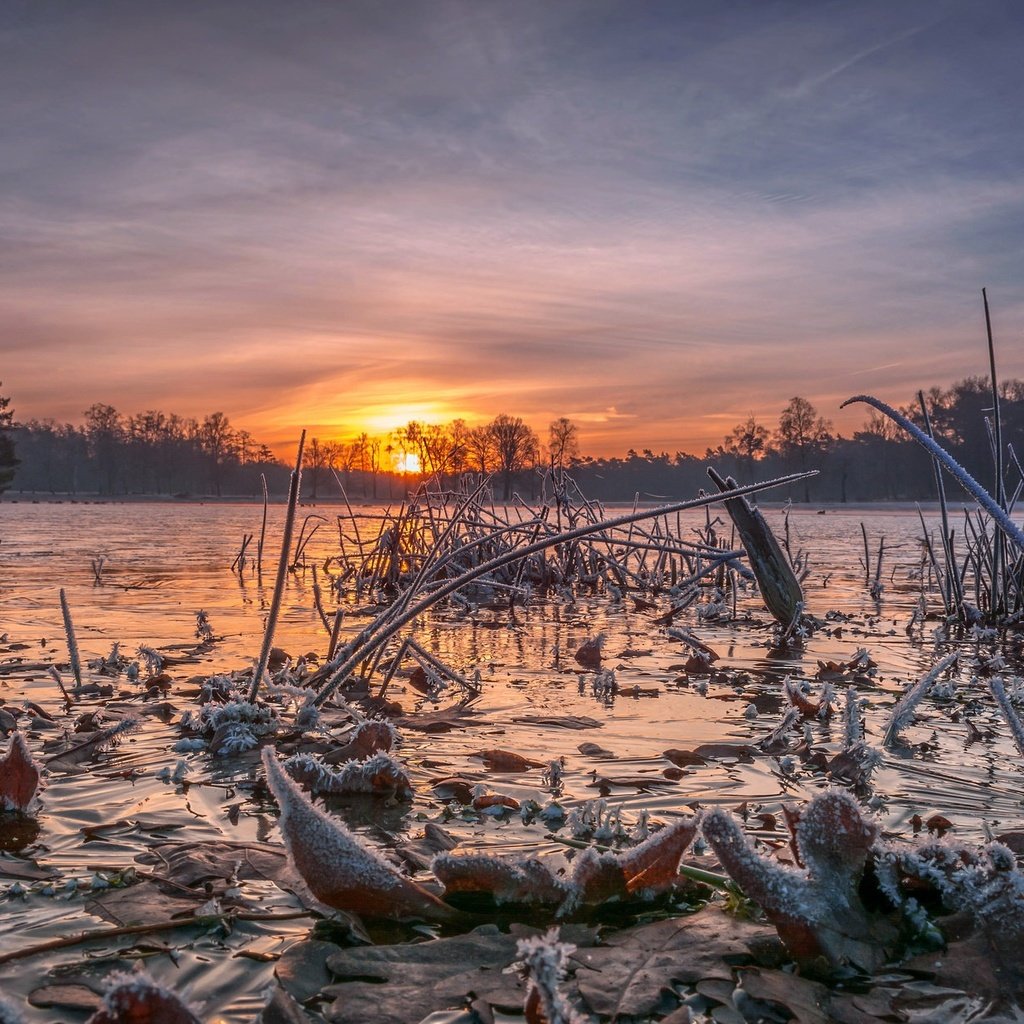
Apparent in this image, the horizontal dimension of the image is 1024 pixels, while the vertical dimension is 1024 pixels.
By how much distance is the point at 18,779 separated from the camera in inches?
80.7

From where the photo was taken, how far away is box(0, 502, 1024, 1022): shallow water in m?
1.55

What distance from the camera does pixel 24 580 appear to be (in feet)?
31.3

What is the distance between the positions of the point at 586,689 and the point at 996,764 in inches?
65.7

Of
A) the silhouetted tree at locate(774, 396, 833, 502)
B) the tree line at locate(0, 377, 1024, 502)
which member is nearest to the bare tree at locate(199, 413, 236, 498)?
the tree line at locate(0, 377, 1024, 502)

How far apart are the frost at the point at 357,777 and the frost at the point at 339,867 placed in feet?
2.48

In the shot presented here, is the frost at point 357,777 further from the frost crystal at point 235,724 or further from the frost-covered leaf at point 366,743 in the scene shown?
the frost crystal at point 235,724

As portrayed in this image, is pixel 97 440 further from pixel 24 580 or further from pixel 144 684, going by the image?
pixel 144 684

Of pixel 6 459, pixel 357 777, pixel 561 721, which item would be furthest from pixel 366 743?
pixel 6 459

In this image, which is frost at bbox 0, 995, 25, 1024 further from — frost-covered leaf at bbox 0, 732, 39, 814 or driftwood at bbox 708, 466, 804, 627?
driftwood at bbox 708, 466, 804, 627

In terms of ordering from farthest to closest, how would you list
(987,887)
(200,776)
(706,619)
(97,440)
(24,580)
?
(97,440) < (24,580) < (706,619) < (200,776) < (987,887)

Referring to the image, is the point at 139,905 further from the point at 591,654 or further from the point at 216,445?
the point at 216,445

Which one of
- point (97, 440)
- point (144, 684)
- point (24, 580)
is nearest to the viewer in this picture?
point (144, 684)

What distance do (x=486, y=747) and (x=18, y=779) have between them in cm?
132

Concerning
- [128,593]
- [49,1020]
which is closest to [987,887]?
[49,1020]
